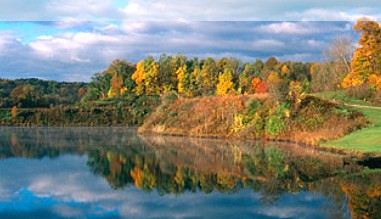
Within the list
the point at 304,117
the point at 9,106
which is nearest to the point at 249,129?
the point at 304,117

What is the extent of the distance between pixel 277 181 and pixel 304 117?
2112 cm

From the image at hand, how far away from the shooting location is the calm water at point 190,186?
585 inches

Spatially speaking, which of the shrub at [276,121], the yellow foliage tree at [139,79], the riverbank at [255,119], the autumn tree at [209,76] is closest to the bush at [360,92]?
the riverbank at [255,119]

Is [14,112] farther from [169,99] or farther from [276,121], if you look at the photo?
[276,121]

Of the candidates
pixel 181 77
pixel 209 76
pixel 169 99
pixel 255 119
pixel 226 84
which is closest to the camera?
pixel 255 119

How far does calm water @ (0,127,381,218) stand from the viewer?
14.9 m

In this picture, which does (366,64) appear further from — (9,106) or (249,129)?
(9,106)

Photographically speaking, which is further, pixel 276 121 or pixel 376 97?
pixel 376 97

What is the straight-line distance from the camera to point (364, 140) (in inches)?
1145

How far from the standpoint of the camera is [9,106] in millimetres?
88500

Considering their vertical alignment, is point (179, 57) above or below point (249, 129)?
above

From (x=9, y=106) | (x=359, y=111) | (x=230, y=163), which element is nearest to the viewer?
(x=230, y=163)

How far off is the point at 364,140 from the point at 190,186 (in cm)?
1470

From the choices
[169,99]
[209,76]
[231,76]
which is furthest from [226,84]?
[169,99]
